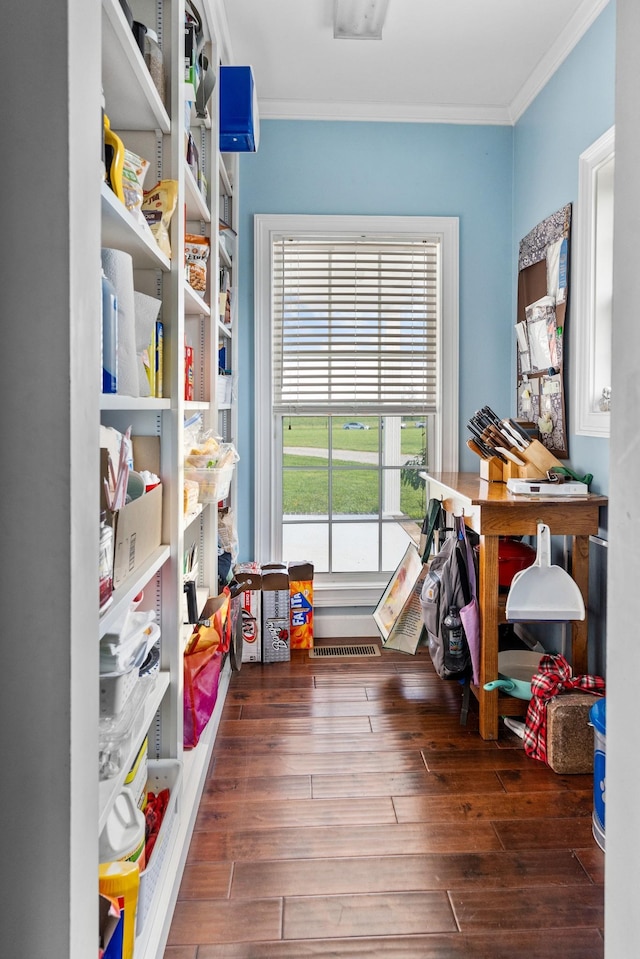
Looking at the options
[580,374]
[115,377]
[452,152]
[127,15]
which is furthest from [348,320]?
[115,377]

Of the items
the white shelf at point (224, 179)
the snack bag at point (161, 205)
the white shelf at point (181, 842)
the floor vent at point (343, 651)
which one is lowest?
the floor vent at point (343, 651)

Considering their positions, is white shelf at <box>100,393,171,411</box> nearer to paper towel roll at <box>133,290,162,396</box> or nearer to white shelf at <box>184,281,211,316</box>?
paper towel roll at <box>133,290,162,396</box>

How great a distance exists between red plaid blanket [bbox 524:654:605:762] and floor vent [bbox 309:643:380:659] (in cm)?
111

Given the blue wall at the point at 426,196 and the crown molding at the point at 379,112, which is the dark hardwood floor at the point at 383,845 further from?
the crown molding at the point at 379,112

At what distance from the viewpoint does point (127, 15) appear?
1370 mm

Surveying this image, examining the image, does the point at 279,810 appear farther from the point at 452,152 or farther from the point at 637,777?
the point at 452,152

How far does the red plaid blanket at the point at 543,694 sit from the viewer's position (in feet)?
7.64

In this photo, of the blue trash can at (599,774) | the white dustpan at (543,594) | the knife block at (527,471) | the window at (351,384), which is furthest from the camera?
the window at (351,384)

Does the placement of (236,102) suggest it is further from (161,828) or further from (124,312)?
(161,828)

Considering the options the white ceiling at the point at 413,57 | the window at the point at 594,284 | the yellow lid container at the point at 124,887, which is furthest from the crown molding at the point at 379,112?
the yellow lid container at the point at 124,887

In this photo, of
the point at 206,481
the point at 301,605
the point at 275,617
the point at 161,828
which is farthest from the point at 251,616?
the point at 161,828

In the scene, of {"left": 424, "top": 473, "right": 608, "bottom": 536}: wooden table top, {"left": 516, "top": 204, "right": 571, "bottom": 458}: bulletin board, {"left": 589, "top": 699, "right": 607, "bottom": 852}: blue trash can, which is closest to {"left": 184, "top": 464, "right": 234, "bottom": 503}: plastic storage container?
{"left": 424, "top": 473, "right": 608, "bottom": 536}: wooden table top

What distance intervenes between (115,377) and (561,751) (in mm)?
1910

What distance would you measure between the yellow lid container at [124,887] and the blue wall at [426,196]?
2517 millimetres
